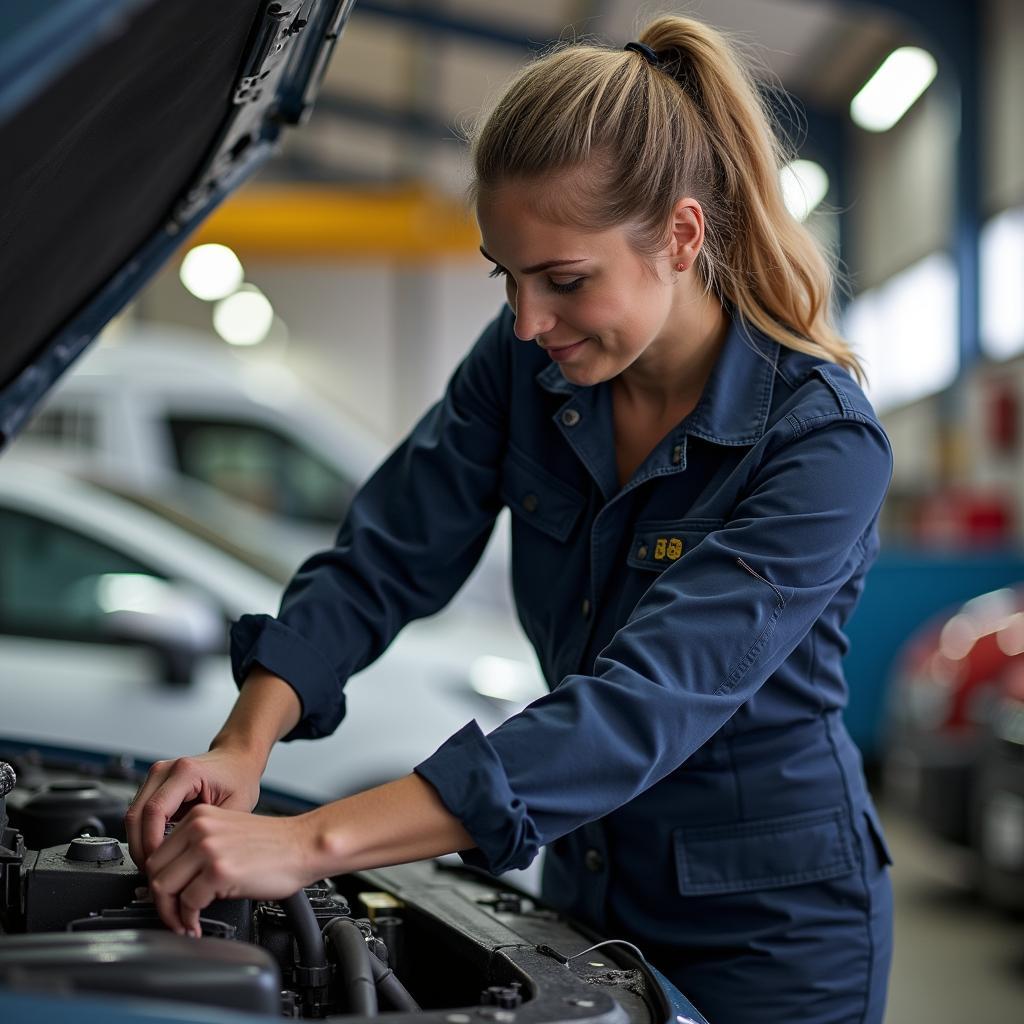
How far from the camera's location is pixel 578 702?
1180 millimetres

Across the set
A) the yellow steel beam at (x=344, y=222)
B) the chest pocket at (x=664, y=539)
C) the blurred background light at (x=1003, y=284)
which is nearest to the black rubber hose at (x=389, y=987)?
the chest pocket at (x=664, y=539)

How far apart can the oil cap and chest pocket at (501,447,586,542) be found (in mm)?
592

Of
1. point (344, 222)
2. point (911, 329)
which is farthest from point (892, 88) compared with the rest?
point (344, 222)

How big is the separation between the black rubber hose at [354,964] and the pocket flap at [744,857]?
0.37 meters

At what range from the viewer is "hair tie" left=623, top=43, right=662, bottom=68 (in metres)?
1.48


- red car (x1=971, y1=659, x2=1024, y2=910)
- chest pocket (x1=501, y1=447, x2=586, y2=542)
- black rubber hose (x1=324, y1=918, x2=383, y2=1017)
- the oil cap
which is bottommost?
red car (x1=971, y1=659, x2=1024, y2=910)

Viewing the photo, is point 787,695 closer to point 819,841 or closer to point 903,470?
point 819,841

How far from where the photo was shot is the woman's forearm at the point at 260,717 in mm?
1425

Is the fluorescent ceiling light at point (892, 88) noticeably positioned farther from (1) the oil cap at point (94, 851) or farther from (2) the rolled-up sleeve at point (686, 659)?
(1) the oil cap at point (94, 851)

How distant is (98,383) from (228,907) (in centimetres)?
504

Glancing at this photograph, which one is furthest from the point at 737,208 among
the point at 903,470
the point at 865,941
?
the point at 903,470

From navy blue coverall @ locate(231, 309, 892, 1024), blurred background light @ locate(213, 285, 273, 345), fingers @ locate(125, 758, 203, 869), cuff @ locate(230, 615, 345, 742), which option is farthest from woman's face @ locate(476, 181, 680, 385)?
blurred background light @ locate(213, 285, 273, 345)

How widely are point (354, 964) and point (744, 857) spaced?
468 millimetres

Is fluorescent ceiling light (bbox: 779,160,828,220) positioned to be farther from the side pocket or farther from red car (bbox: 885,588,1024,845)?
red car (bbox: 885,588,1024,845)
